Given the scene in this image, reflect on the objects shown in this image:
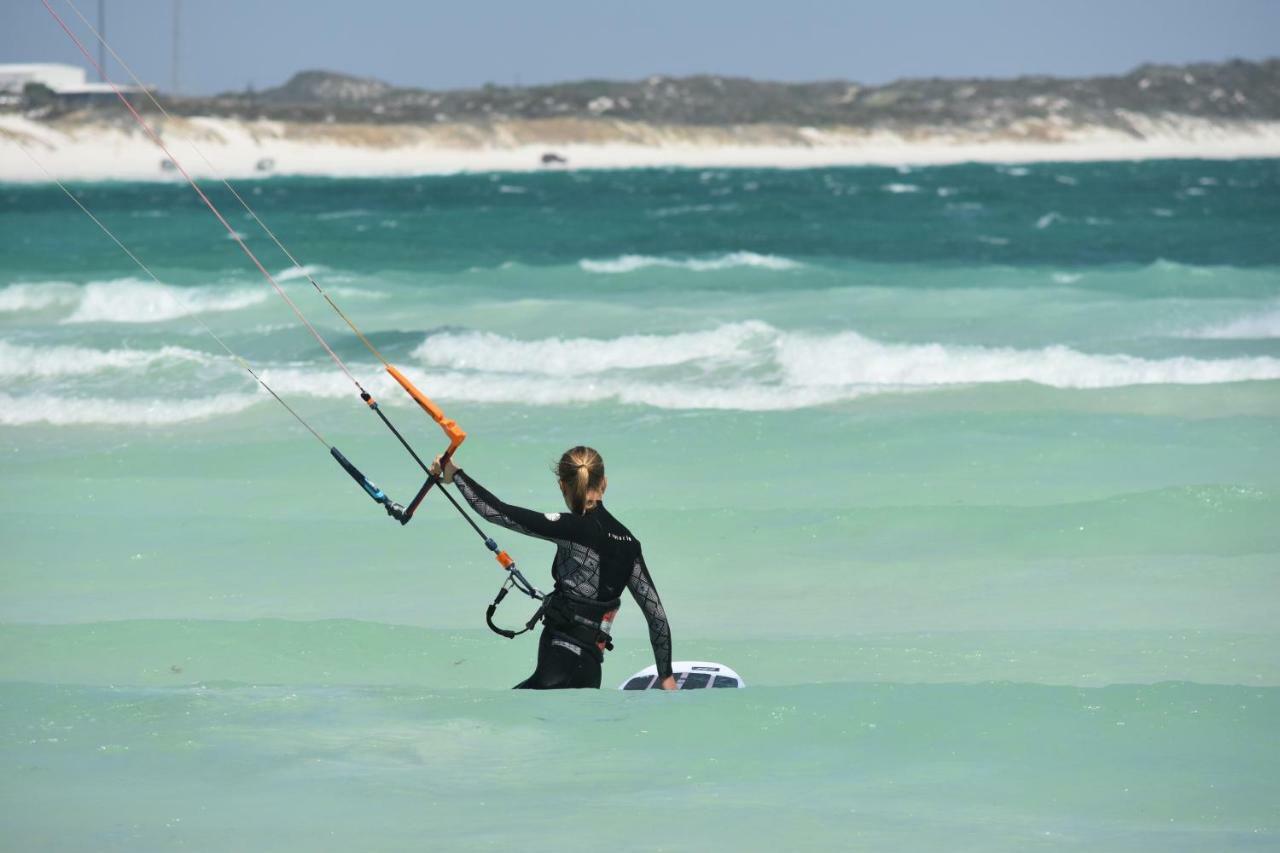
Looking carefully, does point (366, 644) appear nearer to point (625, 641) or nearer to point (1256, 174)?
point (625, 641)

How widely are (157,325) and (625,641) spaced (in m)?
13.5

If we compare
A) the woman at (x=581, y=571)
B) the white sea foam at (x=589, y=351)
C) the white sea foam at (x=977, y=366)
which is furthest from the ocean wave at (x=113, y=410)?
the woman at (x=581, y=571)

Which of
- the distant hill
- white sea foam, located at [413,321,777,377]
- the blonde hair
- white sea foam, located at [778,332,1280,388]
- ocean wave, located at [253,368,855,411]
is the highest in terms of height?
the distant hill

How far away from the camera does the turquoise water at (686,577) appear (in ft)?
17.6

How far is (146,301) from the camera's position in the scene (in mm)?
21891

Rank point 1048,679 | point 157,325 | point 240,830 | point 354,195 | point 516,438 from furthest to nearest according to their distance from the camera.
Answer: point 354,195, point 157,325, point 516,438, point 1048,679, point 240,830

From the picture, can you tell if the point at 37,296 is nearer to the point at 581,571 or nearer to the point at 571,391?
the point at 571,391

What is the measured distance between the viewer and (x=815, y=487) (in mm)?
10469

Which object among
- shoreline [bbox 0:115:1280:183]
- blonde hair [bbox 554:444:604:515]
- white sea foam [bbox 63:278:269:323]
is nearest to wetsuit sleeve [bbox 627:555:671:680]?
blonde hair [bbox 554:444:604:515]

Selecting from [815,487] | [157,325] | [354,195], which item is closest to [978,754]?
[815,487]

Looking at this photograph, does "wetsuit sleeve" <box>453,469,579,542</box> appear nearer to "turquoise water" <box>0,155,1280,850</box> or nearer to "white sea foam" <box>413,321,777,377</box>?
"turquoise water" <box>0,155,1280,850</box>

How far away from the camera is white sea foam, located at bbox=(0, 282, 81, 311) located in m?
21.5

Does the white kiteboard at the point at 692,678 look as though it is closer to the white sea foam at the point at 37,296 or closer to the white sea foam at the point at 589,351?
the white sea foam at the point at 589,351

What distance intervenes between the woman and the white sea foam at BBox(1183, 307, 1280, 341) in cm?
1287
